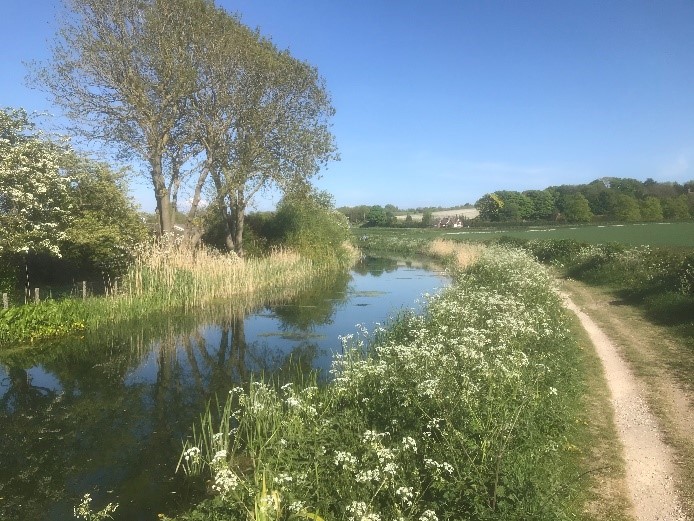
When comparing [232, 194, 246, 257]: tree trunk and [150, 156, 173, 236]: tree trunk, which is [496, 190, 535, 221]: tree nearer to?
[232, 194, 246, 257]: tree trunk

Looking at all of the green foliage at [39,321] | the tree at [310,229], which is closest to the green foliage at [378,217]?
the tree at [310,229]

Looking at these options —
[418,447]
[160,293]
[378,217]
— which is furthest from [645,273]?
[378,217]

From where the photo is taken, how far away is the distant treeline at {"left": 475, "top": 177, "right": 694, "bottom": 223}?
64625 mm

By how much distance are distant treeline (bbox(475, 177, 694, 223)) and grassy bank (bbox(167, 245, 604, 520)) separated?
64.9 meters

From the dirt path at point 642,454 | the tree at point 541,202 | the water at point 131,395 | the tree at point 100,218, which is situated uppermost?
the tree at point 541,202

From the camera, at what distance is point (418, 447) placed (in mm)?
5570

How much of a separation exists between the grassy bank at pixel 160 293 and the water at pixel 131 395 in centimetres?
81

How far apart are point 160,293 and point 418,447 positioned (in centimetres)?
1446

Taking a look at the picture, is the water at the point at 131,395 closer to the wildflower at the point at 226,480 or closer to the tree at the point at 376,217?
the wildflower at the point at 226,480

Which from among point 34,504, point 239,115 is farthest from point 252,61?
point 34,504

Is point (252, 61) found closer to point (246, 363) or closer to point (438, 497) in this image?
point (246, 363)

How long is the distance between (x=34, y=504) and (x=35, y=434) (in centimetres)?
232

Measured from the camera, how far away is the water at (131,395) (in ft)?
21.0

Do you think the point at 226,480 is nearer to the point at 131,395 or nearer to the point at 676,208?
the point at 131,395
